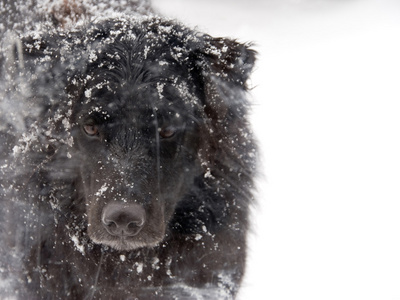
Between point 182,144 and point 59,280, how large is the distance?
4.90ft

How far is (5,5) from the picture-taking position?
423cm

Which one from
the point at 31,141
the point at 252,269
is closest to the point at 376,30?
the point at 252,269

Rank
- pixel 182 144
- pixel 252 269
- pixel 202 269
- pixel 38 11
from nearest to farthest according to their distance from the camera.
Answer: pixel 182 144 → pixel 202 269 → pixel 38 11 → pixel 252 269

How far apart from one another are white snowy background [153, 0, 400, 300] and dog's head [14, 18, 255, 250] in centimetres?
40

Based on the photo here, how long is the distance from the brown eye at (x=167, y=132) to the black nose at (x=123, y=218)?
55cm

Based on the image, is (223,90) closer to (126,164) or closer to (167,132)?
(167,132)

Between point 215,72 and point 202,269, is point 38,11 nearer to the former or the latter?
point 215,72

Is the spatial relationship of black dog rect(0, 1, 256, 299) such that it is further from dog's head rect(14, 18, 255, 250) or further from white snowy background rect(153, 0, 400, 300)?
white snowy background rect(153, 0, 400, 300)

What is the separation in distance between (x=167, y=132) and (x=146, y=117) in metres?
0.19

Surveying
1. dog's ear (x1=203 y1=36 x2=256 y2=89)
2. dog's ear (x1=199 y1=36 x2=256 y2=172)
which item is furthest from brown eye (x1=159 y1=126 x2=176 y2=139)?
dog's ear (x1=203 y1=36 x2=256 y2=89)

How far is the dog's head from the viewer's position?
2.60 m

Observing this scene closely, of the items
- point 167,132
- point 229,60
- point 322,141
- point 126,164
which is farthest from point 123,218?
point 322,141

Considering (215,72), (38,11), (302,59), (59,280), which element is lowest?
(59,280)

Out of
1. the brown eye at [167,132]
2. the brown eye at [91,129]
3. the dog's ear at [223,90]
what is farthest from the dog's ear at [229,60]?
the brown eye at [91,129]
